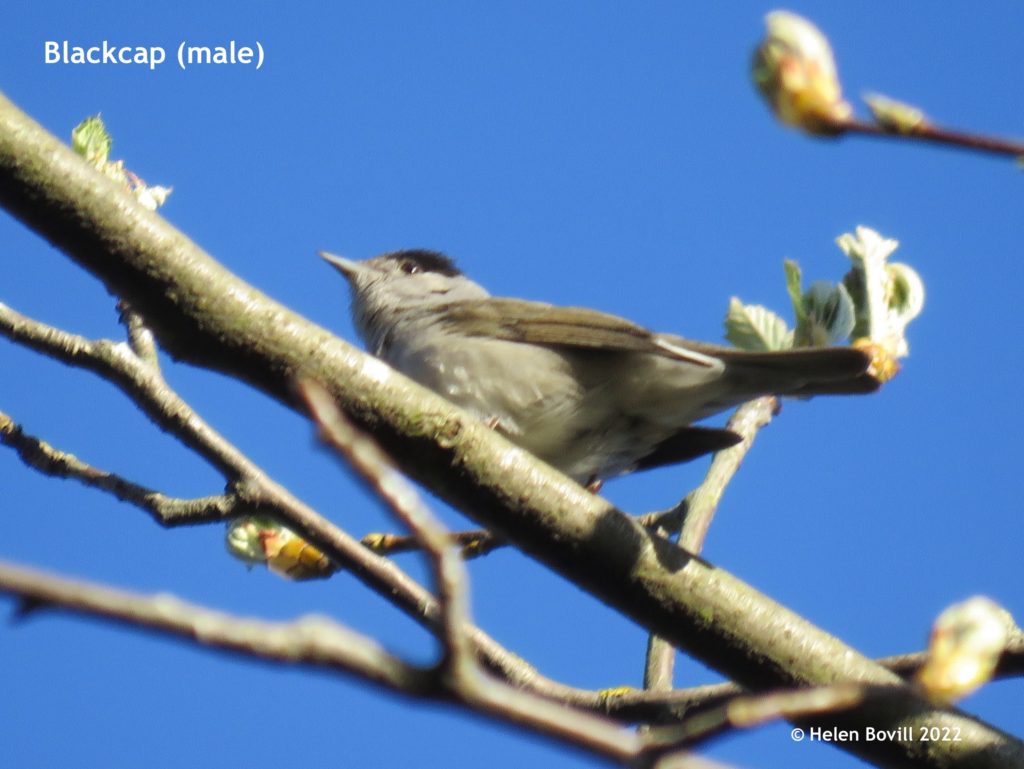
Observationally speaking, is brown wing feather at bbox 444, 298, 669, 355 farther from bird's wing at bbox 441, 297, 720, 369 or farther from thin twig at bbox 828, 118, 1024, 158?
thin twig at bbox 828, 118, 1024, 158

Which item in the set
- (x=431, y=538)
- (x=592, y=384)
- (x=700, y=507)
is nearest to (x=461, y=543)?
(x=700, y=507)

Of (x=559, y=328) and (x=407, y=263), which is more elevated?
(x=407, y=263)

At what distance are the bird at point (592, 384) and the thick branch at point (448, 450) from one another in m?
1.69

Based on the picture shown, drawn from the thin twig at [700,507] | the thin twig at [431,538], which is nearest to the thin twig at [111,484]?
the thin twig at [700,507]

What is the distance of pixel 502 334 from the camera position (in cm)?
475

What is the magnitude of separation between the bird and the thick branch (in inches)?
66.4

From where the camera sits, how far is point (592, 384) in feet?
14.9

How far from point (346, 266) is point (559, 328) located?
1993 millimetres

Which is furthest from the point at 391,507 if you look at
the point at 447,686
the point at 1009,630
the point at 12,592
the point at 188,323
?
the point at 1009,630

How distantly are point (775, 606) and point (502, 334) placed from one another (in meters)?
2.29

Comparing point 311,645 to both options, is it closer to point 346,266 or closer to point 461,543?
point 461,543

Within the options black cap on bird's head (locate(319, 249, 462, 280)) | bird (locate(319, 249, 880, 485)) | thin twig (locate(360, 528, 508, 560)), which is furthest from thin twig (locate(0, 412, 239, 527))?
black cap on bird's head (locate(319, 249, 462, 280))

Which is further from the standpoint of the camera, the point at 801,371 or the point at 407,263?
the point at 407,263

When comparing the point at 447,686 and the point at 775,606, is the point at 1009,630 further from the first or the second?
the point at 447,686
